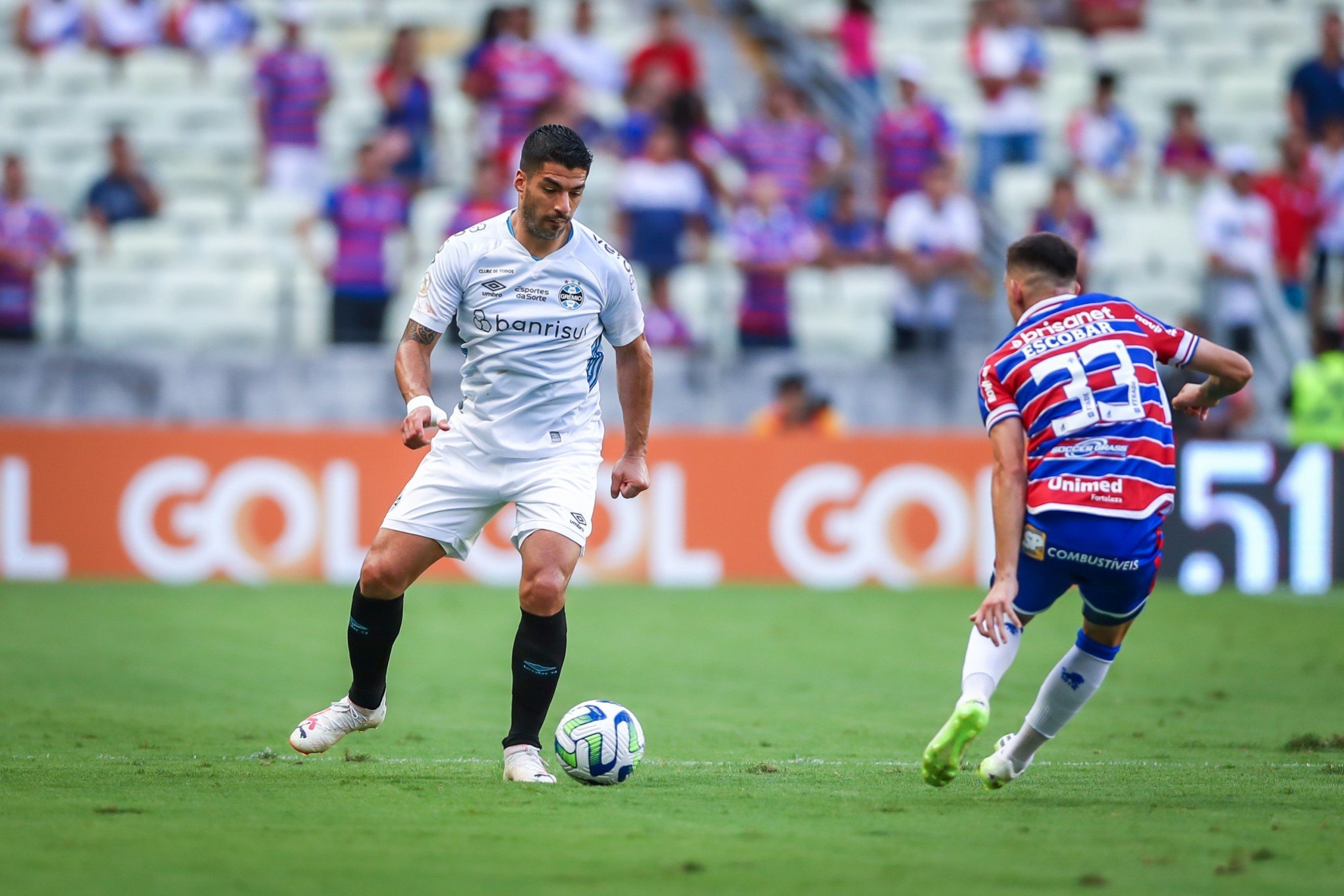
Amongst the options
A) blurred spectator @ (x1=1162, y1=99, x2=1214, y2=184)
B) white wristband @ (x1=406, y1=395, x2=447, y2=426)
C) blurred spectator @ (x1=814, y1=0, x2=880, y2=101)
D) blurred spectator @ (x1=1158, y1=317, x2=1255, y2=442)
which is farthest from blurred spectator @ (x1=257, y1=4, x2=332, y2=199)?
white wristband @ (x1=406, y1=395, x2=447, y2=426)

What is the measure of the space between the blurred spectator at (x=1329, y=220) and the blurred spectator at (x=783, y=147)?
195 inches

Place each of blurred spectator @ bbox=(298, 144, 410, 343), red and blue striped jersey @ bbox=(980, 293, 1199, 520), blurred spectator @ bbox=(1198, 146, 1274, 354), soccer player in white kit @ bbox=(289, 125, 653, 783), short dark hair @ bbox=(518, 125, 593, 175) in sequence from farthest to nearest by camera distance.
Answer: blurred spectator @ bbox=(1198, 146, 1274, 354) < blurred spectator @ bbox=(298, 144, 410, 343) < soccer player in white kit @ bbox=(289, 125, 653, 783) < short dark hair @ bbox=(518, 125, 593, 175) < red and blue striped jersey @ bbox=(980, 293, 1199, 520)

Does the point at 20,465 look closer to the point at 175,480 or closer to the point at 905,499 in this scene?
the point at 175,480

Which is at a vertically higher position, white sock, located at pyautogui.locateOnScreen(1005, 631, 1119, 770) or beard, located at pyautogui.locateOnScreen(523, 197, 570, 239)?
beard, located at pyautogui.locateOnScreen(523, 197, 570, 239)

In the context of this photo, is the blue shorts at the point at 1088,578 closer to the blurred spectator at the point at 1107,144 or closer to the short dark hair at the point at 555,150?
the short dark hair at the point at 555,150

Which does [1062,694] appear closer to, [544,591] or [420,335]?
[544,591]

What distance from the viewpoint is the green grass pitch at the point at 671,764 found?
4.80 metres

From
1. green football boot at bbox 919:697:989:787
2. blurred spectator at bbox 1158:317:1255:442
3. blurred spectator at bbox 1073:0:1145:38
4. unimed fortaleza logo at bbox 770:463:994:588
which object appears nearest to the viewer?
green football boot at bbox 919:697:989:787

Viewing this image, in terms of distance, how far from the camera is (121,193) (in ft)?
54.1

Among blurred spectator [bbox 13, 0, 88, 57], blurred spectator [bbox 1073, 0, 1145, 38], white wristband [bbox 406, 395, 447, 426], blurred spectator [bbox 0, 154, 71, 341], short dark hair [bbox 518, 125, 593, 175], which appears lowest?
white wristband [bbox 406, 395, 447, 426]

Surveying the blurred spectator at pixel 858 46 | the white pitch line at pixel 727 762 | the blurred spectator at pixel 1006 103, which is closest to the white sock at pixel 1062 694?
the white pitch line at pixel 727 762

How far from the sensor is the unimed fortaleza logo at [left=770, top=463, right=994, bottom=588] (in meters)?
14.7

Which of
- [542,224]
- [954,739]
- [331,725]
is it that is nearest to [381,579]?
[331,725]

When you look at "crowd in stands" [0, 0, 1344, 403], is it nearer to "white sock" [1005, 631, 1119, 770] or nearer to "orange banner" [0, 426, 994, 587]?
"orange banner" [0, 426, 994, 587]
